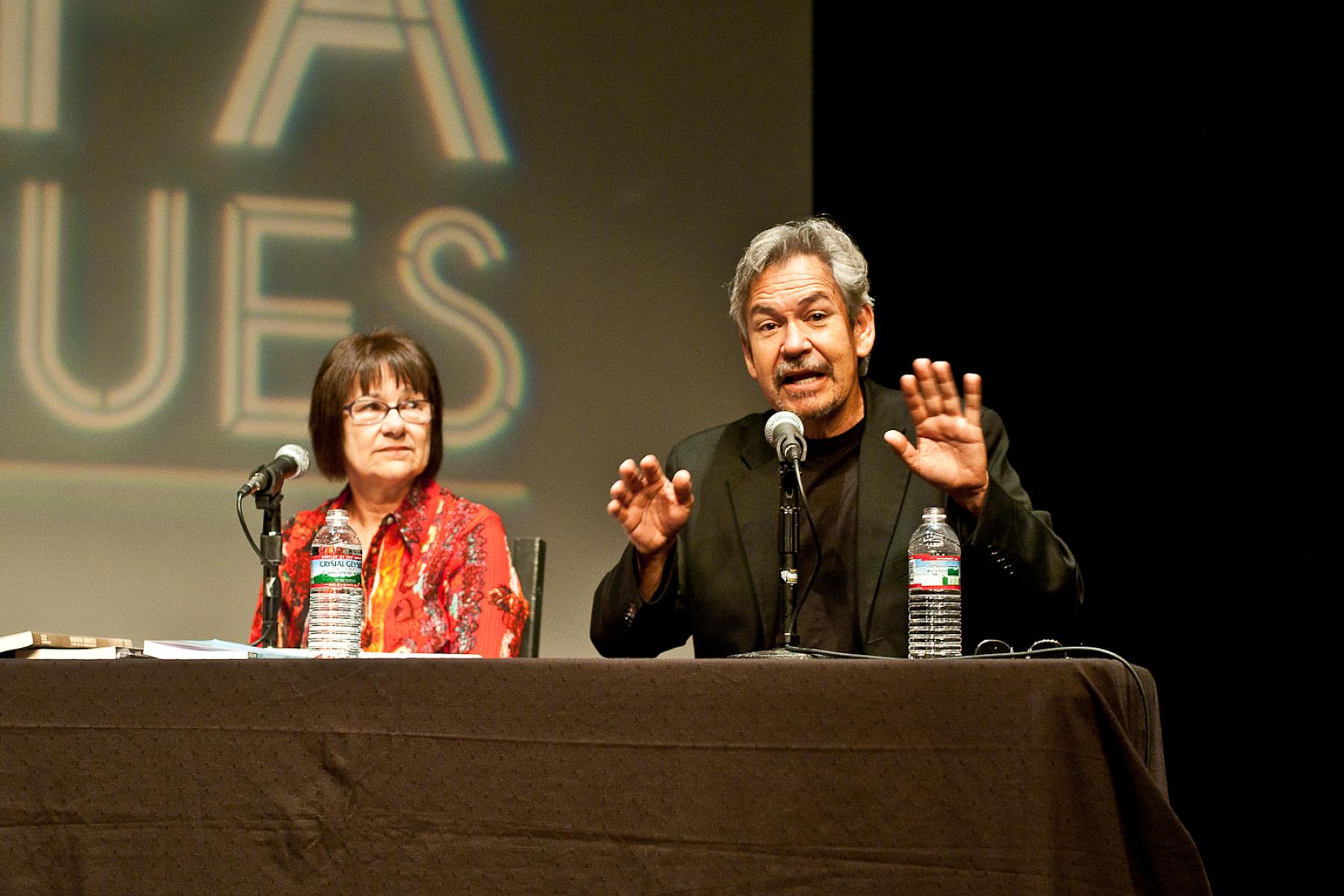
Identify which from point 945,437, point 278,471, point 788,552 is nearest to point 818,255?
point 945,437

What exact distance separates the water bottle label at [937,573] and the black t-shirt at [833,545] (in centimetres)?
43

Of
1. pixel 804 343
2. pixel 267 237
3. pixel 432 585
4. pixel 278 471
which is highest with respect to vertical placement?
pixel 267 237

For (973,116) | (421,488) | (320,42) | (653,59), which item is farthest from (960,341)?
(320,42)

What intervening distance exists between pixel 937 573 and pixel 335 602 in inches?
35.1

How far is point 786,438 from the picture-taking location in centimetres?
188

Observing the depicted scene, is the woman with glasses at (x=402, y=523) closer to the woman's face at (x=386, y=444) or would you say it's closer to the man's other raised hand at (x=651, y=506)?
the woman's face at (x=386, y=444)

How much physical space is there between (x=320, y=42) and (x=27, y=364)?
1292 mm

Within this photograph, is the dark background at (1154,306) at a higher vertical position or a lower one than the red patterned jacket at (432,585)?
higher

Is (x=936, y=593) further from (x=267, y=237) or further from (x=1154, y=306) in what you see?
(x=267, y=237)

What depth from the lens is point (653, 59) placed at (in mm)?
3963

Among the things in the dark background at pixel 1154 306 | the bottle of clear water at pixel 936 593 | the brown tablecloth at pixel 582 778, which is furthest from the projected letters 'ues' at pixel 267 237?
the brown tablecloth at pixel 582 778

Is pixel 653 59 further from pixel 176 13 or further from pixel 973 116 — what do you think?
pixel 176 13

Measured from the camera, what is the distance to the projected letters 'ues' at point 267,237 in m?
3.56

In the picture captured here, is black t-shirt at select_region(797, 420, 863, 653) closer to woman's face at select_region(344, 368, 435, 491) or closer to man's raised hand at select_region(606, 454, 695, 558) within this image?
man's raised hand at select_region(606, 454, 695, 558)
